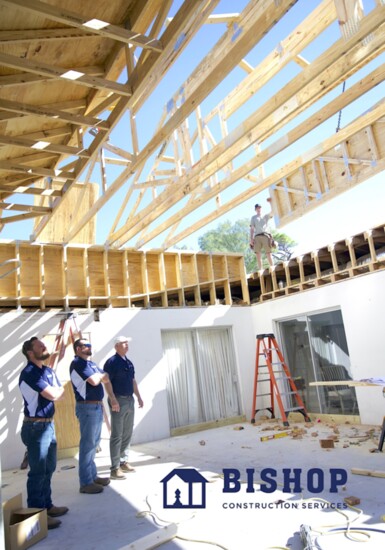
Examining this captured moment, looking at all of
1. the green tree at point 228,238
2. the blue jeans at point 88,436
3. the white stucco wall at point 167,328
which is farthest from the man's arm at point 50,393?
the green tree at point 228,238

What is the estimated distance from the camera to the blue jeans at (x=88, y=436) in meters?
4.71

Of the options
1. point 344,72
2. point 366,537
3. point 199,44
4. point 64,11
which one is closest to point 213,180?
point 199,44

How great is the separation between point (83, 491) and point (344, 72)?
17.2 feet

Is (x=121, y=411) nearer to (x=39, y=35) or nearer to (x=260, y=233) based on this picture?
(x=39, y=35)

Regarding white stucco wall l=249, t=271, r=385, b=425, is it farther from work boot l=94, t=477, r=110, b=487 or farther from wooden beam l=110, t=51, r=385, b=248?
work boot l=94, t=477, r=110, b=487

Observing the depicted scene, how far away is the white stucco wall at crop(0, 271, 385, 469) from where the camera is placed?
7164 millimetres

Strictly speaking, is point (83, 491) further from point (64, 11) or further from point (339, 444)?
point (64, 11)

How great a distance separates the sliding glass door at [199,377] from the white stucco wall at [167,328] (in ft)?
0.73

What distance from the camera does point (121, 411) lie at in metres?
5.44

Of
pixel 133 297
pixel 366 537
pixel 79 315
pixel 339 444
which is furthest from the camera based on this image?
pixel 133 297

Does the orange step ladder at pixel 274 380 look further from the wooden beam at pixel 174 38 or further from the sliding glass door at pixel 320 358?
the wooden beam at pixel 174 38

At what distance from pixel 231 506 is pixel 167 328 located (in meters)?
5.13

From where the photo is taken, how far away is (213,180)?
632cm

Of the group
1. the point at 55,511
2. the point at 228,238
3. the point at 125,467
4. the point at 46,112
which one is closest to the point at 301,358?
the point at 125,467
